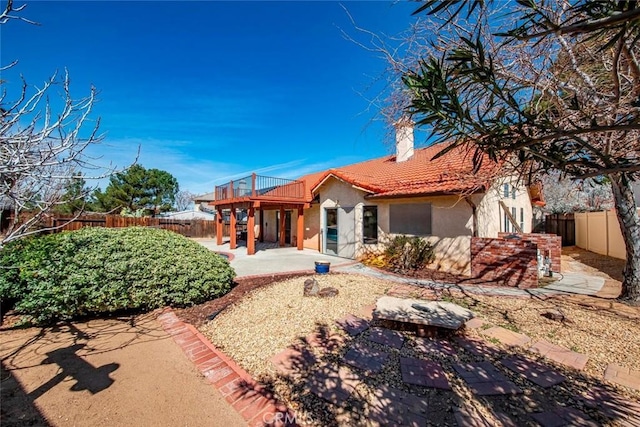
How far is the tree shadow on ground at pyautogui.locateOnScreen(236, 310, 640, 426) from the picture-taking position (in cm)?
269

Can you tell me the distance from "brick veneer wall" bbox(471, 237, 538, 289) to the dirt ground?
800 centimetres

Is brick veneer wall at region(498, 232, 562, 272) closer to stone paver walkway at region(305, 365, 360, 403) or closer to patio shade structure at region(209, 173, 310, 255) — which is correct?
stone paver walkway at region(305, 365, 360, 403)

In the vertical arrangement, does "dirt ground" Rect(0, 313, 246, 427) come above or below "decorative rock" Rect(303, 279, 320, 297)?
below

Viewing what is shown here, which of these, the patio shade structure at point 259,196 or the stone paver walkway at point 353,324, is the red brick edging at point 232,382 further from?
the patio shade structure at point 259,196

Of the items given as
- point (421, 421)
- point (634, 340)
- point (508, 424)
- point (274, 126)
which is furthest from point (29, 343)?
point (274, 126)

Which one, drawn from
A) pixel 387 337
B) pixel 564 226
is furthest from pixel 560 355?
pixel 564 226

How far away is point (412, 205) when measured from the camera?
1060cm

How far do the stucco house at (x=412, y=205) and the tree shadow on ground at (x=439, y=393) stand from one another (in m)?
3.71

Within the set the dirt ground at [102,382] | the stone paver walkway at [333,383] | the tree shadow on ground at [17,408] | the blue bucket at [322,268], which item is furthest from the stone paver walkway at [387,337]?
the blue bucket at [322,268]

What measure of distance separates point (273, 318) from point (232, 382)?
1.85 m

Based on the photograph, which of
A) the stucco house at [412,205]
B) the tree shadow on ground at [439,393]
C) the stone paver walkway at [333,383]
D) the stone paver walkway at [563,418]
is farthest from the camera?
the stucco house at [412,205]

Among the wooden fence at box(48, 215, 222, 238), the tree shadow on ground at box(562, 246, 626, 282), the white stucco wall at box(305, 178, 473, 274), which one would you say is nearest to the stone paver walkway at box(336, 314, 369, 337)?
the white stucco wall at box(305, 178, 473, 274)

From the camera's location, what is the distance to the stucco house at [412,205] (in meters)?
8.94

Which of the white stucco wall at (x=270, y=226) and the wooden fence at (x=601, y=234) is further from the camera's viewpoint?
the white stucco wall at (x=270, y=226)
